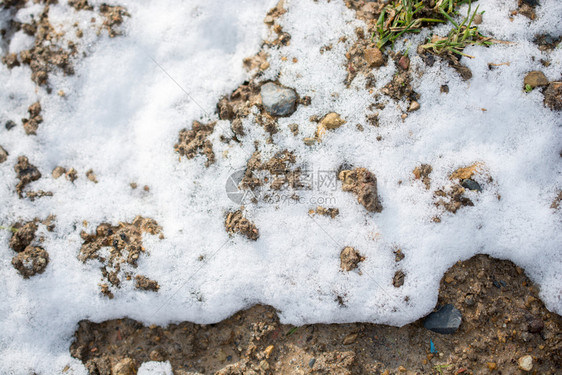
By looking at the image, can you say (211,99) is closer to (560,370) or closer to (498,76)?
(498,76)

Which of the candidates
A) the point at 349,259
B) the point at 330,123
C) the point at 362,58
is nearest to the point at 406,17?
the point at 362,58

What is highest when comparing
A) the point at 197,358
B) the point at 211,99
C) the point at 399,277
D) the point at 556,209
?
the point at 211,99

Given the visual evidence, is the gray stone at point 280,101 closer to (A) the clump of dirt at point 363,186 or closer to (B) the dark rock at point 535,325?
(A) the clump of dirt at point 363,186

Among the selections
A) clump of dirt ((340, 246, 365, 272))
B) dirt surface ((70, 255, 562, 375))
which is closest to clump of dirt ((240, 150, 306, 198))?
clump of dirt ((340, 246, 365, 272))

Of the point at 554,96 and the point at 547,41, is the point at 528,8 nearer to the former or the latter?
the point at 547,41

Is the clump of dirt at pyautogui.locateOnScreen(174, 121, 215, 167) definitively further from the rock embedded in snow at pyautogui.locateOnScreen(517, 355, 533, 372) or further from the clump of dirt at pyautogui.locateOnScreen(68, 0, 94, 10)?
the rock embedded in snow at pyautogui.locateOnScreen(517, 355, 533, 372)

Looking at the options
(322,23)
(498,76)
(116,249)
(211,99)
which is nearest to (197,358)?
Answer: (116,249)
